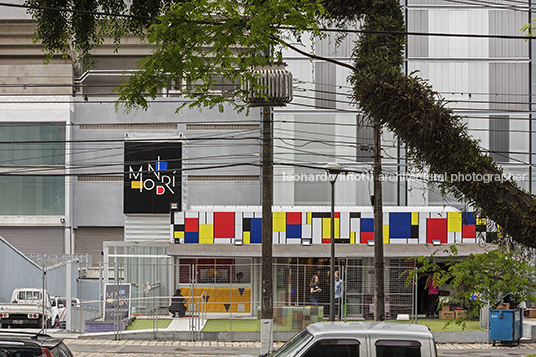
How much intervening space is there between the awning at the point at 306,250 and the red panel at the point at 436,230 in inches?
13.4

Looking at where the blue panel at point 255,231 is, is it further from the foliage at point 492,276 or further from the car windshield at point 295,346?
the car windshield at point 295,346

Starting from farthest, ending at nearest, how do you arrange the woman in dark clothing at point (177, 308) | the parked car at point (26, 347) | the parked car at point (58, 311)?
the parked car at point (58, 311) < the woman in dark clothing at point (177, 308) < the parked car at point (26, 347)

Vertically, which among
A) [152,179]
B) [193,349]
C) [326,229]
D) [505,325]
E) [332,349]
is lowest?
[193,349]

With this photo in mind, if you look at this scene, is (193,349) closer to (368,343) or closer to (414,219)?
(368,343)

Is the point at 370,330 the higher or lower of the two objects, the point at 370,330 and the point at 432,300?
the higher

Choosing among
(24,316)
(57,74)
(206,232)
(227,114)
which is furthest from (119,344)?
(57,74)

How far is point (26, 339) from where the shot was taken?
8.33m

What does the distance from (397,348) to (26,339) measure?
5175mm

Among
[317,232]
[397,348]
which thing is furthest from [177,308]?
[397,348]

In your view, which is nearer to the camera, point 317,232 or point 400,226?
point 400,226

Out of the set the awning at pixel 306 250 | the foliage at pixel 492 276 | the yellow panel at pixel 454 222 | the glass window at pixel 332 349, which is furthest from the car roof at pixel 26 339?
the yellow panel at pixel 454 222

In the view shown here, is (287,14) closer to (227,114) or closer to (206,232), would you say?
(206,232)

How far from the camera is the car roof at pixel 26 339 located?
8227 millimetres

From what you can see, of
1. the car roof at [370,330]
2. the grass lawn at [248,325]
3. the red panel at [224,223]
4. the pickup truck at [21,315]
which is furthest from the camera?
the red panel at [224,223]
